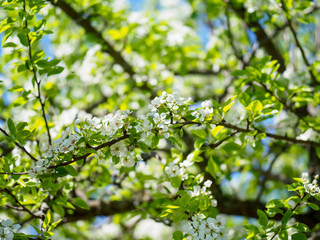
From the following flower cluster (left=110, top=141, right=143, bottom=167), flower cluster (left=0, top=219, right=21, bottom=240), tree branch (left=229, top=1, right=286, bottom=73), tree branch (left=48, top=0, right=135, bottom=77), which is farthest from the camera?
tree branch (left=229, top=1, right=286, bottom=73)

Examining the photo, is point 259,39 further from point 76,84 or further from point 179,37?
point 76,84

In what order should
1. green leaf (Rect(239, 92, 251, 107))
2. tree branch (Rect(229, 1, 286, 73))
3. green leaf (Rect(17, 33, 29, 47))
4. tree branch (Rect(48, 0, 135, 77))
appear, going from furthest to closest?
tree branch (Rect(229, 1, 286, 73)) < tree branch (Rect(48, 0, 135, 77)) < green leaf (Rect(239, 92, 251, 107)) < green leaf (Rect(17, 33, 29, 47))

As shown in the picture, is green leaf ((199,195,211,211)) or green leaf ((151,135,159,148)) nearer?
green leaf ((151,135,159,148))

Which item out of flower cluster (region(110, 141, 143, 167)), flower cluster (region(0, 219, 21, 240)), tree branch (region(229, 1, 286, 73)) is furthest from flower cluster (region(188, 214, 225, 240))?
tree branch (region(229, 1, 286, 73))

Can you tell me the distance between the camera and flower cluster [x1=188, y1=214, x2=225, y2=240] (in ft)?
5.17

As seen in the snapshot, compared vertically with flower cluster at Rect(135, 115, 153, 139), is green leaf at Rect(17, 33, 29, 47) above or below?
above

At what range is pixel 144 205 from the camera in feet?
8.91

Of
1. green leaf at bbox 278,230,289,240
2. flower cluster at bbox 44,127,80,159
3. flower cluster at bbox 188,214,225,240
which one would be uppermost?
flower cluster at bbox 44,127,80,159

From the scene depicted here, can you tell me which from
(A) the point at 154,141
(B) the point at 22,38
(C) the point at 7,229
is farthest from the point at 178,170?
(B) the point at 22,38

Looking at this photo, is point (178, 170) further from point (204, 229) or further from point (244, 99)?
point (244, 99)

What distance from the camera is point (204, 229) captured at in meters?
1.59

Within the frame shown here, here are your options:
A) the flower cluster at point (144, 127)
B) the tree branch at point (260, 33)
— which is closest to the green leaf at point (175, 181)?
the flower cluster at point (144, 127)

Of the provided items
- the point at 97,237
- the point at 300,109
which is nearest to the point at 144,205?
the point at 300,109

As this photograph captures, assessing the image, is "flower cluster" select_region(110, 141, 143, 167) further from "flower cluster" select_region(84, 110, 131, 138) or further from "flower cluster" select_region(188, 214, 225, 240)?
"flower cluster" select_region(188, 214, 225, 240)
